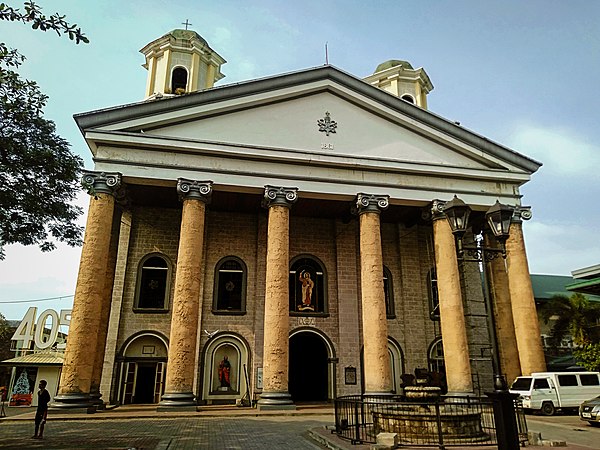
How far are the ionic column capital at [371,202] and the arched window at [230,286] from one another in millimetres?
6490

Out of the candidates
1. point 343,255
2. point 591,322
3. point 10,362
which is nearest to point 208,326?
point 343,255

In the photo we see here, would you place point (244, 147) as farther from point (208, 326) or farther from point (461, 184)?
point (461, 184)

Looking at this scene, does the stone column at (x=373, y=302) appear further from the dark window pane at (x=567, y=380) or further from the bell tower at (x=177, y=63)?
the bell tower at (x=177, y=63)

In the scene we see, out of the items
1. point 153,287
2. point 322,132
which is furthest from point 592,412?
point 153,287

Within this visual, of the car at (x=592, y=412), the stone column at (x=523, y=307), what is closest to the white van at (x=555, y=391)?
the stone column at (x=523, y=307)

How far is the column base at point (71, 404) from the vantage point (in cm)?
1558

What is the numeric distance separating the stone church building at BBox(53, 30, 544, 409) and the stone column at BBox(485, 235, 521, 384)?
3.3 inches

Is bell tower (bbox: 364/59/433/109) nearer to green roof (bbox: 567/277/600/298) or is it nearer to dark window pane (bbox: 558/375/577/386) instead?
green roof (bbox: 567/277/600/298)

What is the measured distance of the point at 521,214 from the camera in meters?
22.1

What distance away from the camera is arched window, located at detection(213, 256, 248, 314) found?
73.4 ft

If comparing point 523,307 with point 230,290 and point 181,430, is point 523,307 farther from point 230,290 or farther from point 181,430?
point 181,430

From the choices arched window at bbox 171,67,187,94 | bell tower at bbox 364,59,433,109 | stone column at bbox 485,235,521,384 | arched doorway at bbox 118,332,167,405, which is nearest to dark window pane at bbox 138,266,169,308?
arched doorway at bbox 118,332,167,405

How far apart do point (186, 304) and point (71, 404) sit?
4.84 m

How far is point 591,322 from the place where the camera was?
26.4 metres
